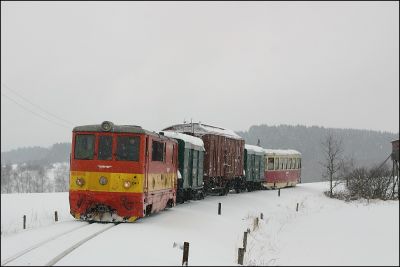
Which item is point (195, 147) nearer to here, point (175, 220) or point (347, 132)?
point (175, 220)

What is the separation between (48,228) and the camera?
1277 cm

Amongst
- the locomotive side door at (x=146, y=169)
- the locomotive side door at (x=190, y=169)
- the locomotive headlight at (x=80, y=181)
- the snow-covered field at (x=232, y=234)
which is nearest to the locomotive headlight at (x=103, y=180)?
the locomotive headlight at (x=80, y=181)

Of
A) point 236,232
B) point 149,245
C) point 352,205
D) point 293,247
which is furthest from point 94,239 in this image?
point 352,205

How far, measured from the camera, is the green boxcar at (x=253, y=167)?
3331 centimetres

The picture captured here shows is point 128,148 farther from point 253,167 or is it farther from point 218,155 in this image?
point 253,167

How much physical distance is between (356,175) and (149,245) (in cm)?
2941

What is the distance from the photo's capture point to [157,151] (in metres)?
15.4

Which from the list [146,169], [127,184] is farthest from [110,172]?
[146,169]

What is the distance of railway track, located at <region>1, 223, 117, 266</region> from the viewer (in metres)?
8.57

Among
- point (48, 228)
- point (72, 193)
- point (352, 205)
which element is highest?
point (72, 193)

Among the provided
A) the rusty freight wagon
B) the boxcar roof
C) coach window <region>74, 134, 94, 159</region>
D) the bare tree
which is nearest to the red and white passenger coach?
the bare tree

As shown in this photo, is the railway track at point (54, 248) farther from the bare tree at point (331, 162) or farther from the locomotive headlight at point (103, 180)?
the bare tree at point (331, 162)

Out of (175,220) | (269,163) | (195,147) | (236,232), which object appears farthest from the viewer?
(269,163)

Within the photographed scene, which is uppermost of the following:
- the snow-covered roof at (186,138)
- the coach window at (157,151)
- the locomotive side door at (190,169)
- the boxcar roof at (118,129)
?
the boxcar roof at (118,129)
